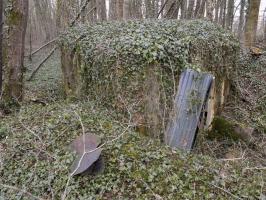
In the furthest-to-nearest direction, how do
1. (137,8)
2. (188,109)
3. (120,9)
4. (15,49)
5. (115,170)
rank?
(137,8) < (120,9) < (15,49) < (188,109) < (115,170)

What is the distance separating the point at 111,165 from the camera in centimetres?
404

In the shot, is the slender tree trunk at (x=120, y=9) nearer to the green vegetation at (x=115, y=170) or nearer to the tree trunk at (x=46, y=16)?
the green vegetation at (x=115, y=170)

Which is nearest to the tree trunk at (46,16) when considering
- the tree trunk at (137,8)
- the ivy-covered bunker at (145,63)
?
the tree trunk at (137,8)

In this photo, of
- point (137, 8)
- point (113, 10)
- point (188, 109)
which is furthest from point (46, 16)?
point (188, 109)

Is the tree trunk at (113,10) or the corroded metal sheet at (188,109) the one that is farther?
the tree trunk at (113,10)

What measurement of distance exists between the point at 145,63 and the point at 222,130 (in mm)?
2406

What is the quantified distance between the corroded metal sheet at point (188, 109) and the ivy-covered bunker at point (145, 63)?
159 millimetres

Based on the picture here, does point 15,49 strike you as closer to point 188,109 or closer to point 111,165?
point 111,165

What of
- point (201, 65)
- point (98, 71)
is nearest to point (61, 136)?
point (98, 71)

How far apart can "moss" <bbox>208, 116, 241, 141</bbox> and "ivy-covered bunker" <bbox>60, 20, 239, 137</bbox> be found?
497 mm

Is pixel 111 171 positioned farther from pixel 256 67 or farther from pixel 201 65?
pixel 256 67

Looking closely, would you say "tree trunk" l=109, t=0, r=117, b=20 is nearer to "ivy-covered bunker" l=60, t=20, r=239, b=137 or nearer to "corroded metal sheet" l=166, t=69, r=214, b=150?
"ivy-covered bunker" l=60, t=20, r=239, b=137

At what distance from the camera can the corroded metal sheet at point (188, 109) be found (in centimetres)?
528

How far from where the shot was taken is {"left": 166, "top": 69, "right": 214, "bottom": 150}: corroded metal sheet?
5281mm
